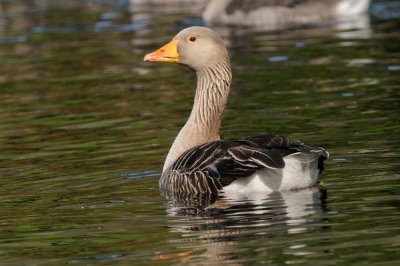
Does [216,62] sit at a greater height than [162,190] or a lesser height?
greater

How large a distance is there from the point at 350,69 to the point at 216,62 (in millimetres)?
7116

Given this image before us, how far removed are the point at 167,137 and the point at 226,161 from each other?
13.5 feet

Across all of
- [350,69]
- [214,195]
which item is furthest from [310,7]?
[214,195]

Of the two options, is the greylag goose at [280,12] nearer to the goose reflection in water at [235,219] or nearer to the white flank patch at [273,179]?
the white flank patch at [273,179]

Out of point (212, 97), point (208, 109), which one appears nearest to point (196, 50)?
point (212, 97)

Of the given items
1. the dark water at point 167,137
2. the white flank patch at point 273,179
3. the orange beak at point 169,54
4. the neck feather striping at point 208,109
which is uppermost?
the orange beak at point 169,54

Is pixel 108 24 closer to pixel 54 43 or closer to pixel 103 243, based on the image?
pixel 54 43

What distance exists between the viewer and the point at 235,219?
38.0 ft

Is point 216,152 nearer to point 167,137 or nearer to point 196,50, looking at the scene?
point 196,50

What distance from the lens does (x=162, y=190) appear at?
13312 millimetres

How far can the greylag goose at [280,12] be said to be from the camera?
2838cm

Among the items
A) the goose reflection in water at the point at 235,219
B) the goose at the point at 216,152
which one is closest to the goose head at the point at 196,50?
the goose at the point at 216,152

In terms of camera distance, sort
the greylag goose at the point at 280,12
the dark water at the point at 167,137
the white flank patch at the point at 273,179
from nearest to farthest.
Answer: the dark water at the point at 167,137
the white flank patch at the point at 273,179
the greylag goose at the point at 280,12

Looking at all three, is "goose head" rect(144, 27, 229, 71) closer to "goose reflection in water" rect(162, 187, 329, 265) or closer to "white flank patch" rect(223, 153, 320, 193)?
"goose reflection in water" rect(162, 187, 329, 265)
